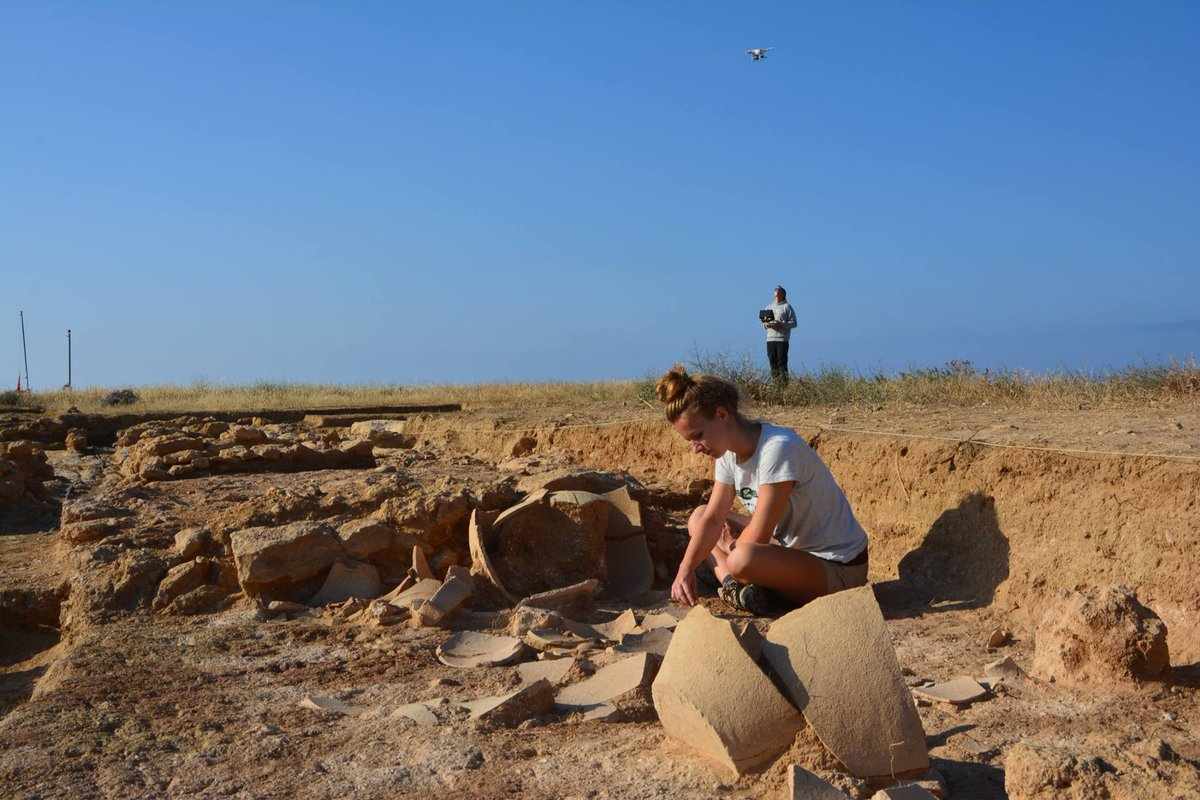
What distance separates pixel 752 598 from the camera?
4719mm

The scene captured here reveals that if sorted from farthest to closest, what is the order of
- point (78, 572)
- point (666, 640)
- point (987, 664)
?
point (78, 572) → point (666, 640) → point (987, 664)

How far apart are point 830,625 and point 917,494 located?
3.03 metres

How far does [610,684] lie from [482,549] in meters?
1.87

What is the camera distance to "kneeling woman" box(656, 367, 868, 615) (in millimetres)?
4422

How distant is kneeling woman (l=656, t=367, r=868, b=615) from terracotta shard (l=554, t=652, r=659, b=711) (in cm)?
60

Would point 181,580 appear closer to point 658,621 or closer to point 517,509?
point 517,509

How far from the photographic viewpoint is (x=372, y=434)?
36.7 ft

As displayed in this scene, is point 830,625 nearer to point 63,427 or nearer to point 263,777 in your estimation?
point 263,777

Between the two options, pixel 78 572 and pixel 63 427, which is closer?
pixel 78 572

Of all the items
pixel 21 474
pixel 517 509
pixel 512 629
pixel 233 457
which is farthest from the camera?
pixel 21 474

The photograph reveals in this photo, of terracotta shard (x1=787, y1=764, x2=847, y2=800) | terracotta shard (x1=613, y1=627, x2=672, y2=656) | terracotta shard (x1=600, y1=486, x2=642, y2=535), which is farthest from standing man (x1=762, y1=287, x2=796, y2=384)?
terracotta shard (x1=787, y1=764, x2=847, y2=800)

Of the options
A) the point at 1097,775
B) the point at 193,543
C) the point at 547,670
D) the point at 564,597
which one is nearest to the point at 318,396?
the point at 193,543

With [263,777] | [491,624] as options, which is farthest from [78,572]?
[263,777]

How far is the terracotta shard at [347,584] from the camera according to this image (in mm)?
5320
